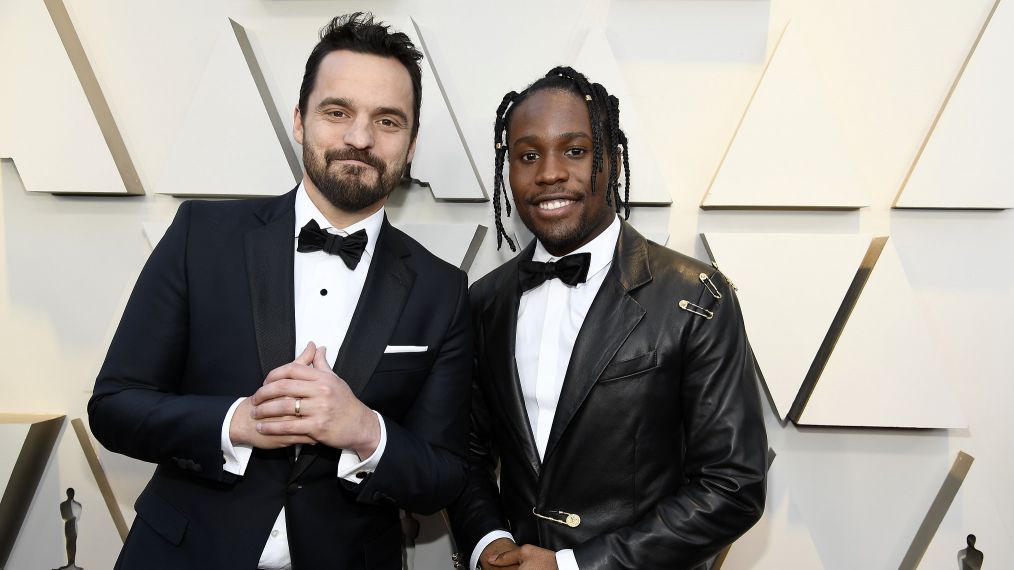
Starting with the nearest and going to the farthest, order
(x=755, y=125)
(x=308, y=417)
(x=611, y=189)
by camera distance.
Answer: (x=308, y=417) → (x=611, y=189) → (x=755, y=125)

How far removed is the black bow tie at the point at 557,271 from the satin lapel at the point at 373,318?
0.38m

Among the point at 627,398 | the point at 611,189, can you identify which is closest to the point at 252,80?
the point at 611,189

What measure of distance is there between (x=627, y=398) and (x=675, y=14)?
1586 millimetres

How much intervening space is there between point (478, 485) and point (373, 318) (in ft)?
2.30

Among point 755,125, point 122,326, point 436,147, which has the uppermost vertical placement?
point 755,125

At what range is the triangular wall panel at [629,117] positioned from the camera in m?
2.38

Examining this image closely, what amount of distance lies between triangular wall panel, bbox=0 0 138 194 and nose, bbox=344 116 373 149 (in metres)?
1.33

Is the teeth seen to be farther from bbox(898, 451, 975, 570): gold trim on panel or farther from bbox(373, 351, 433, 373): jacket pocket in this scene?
bbox(898, 451, 975, 570): gold trim on panel

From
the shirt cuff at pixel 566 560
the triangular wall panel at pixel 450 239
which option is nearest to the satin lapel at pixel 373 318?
the triangular wall panel at pixel 450 239

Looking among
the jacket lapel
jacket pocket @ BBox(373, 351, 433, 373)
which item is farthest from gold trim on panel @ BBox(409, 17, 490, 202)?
jacket pocket @ BBox(373, 351, 433, 373)

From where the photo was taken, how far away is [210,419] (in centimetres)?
148

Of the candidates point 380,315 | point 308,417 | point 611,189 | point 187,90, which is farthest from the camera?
point 187,90

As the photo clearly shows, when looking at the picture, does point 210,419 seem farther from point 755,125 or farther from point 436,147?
point 755,125

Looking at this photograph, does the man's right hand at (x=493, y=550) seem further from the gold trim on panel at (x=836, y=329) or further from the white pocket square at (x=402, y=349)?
the gold trim on panel at (x=836, y=329)
